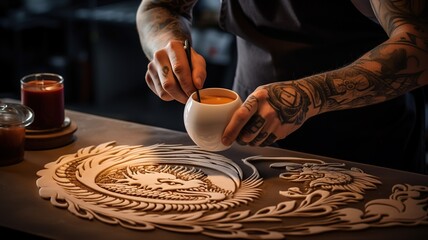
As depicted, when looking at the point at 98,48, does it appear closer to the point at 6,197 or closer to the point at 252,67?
the point at 252,67

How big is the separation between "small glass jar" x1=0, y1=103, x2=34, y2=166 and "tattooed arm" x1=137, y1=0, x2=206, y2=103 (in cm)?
36

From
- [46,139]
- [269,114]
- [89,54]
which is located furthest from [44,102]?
[89,54]

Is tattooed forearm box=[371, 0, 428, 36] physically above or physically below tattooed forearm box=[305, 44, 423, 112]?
above

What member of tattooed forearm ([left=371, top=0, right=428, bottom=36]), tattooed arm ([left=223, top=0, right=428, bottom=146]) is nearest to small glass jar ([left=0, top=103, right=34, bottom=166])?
tattooed arm ([left=223, top=0, right=428, bottom=146])

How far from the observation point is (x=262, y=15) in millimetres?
2254

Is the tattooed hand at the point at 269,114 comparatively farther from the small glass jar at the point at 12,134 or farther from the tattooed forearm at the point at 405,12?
the small glass jar at the point at 12,134

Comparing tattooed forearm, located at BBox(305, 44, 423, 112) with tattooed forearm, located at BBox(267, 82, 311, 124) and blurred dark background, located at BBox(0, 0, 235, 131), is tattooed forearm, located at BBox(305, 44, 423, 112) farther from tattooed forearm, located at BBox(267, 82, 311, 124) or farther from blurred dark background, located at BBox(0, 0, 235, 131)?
blurred dark background, located at BBox(0, 0, 235, 131)

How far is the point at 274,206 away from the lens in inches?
65.1

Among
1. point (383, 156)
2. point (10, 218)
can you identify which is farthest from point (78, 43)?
point (10, 218)

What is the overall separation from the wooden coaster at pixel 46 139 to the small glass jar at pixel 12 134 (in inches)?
2.7

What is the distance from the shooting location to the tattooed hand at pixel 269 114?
1688mm

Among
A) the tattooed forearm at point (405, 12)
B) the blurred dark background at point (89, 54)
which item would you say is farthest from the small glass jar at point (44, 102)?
the blurred dark background at point (89, 54)

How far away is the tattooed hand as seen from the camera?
1688 mm

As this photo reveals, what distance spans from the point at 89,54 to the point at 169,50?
278 cm
